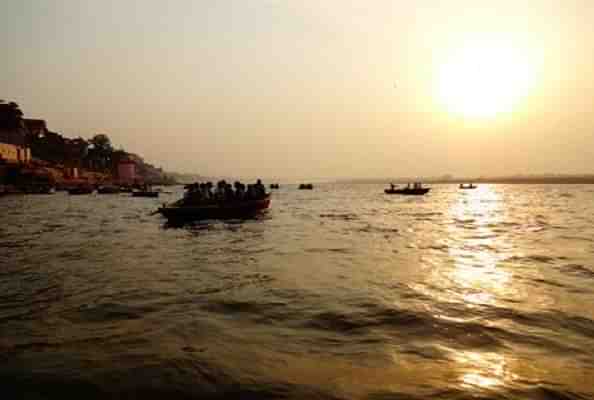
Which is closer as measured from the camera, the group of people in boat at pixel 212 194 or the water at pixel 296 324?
the water at pixel 296 324

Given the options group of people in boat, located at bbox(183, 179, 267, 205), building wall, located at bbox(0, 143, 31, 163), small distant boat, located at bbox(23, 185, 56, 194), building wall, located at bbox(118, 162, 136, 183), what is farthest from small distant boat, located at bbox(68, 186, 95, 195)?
building wall, located at bbox(118, 162, 136, 183)

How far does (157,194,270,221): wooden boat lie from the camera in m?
25.8

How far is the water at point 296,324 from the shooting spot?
5207 millimetres

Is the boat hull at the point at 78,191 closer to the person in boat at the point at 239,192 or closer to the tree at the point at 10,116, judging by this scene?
the tree at the point at 10,116

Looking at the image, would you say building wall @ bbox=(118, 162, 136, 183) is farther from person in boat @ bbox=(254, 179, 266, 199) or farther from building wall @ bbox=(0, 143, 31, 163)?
person in boat @ bbox=(254, 179, 266, 199)

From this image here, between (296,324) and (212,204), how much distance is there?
2109 centimetres

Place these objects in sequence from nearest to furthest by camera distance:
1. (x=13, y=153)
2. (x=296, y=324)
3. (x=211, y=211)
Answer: (x=296, y=324) < (x=211, y=211) < (x=13, y=153)

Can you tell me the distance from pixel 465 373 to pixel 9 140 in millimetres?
90455

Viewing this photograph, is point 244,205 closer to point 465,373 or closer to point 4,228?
point 4,228

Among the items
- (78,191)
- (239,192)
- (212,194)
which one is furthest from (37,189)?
(239,192)

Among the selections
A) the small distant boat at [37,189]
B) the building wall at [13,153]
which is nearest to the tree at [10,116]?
the building wall at [13,153]

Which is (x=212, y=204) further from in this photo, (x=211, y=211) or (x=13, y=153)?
(x=13, y=153)

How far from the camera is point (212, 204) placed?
27.8 meters

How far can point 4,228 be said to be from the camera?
80.1 feet
